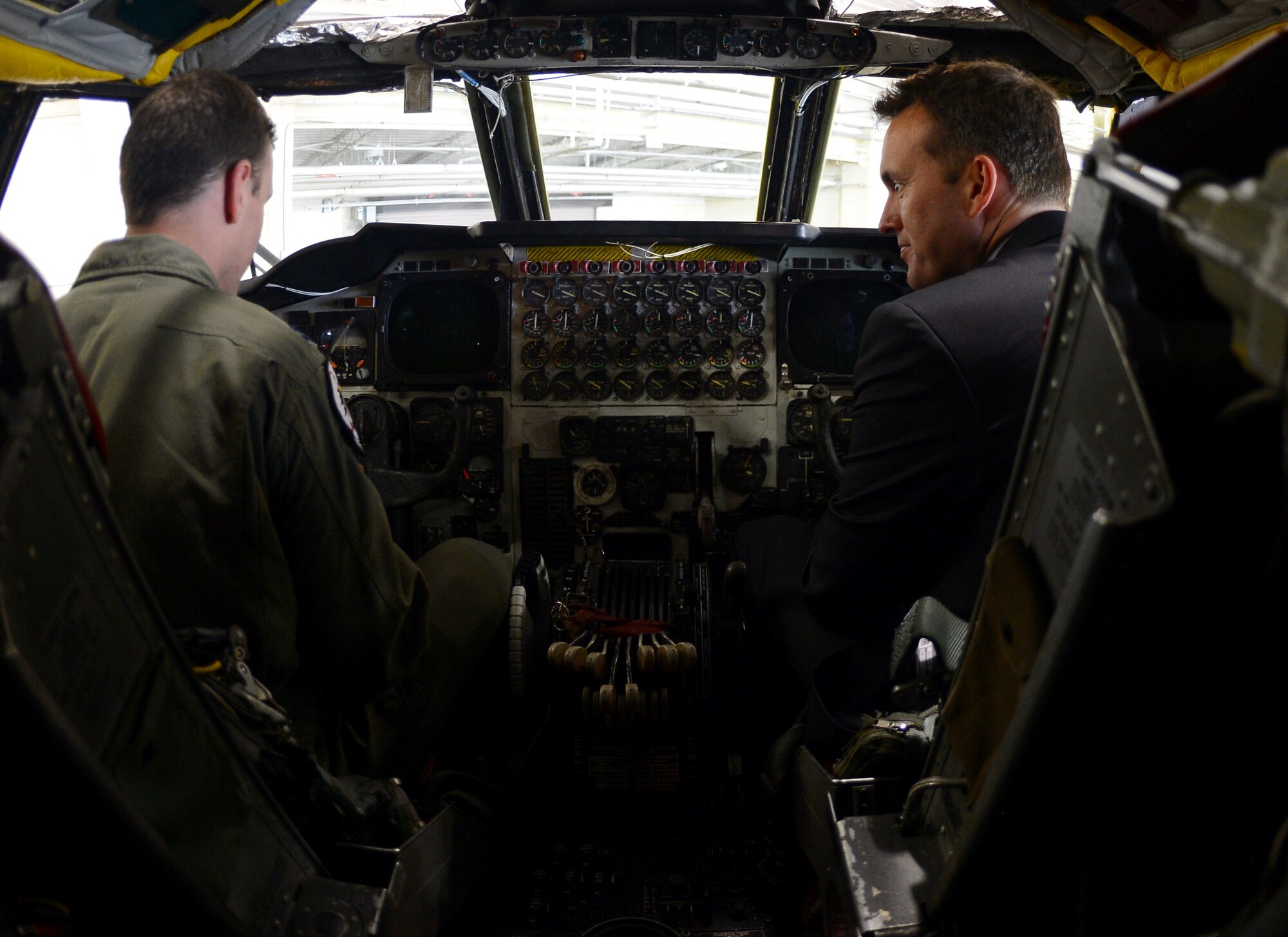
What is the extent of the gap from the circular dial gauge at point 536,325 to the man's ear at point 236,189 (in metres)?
1.84

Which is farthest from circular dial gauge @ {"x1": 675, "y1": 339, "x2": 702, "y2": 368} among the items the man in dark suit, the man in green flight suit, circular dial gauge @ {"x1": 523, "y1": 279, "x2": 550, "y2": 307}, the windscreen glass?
the man in green flight suit

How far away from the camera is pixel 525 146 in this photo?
3.33m

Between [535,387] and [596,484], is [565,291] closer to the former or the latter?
[535,387]

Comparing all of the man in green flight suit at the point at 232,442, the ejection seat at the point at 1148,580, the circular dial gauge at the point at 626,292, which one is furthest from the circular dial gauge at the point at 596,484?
the ejection seat at the point at 1148,580

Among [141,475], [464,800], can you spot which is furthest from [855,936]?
[141,475]

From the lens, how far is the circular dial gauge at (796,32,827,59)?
2.55 meters

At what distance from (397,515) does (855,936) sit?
2454 millimetres

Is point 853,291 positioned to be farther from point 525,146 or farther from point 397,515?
point 397,515

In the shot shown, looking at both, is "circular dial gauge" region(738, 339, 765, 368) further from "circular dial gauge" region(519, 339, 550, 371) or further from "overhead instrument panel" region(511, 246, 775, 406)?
"circular dial gauge" region(519, 339, 550, 371)

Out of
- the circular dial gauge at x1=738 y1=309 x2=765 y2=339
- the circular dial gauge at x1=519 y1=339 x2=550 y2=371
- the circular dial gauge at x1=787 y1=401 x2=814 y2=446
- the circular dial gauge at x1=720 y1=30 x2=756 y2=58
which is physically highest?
the circular dial gauge at x1=720 y1=30 x2=756 y2=58

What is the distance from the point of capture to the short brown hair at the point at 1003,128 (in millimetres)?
1617

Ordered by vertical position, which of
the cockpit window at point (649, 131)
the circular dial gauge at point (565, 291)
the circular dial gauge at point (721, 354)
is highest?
the cockpit window at point (649, 131)

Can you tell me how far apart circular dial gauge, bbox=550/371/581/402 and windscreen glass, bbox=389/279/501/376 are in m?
0.28

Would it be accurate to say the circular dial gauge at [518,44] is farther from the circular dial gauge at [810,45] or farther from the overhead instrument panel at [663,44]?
the circular dial gauge at [810,45]
